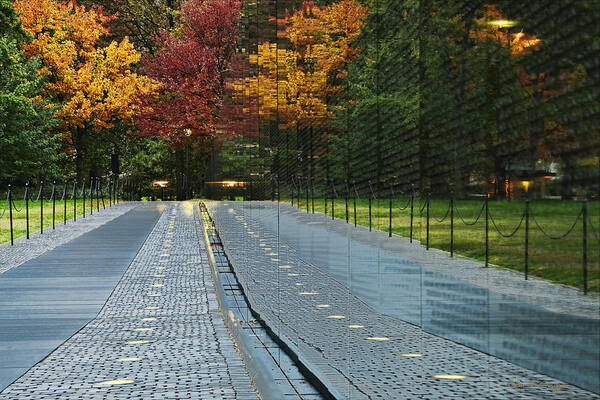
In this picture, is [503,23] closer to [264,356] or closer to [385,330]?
[264,356]

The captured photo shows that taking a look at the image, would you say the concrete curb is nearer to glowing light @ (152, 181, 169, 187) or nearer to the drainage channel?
the drainage channel

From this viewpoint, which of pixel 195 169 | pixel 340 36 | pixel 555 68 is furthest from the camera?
pixel 195 169

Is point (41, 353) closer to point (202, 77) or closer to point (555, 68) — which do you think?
point (555, 68)

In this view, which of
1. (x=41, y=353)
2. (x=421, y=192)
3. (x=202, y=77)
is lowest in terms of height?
(x=41, y=353)

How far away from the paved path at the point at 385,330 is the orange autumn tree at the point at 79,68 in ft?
75.9

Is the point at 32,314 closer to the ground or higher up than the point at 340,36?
closer to the ground

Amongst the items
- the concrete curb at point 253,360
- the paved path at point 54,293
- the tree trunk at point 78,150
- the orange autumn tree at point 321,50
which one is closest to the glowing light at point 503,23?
the orange autumn tree at point 321,50

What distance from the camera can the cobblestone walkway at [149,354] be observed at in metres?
4.87

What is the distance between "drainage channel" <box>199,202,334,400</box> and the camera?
464cm

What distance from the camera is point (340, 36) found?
4082 millimetres

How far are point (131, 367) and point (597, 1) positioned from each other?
16.1ft

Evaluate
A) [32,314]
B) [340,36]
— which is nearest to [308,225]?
[32,314]

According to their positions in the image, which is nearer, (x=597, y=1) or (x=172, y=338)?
(x=597, y=1)

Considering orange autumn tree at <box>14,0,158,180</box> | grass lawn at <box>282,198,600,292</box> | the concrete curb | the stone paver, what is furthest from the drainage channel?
orange autumn tree at <box>14,0,158,180</box>
